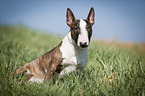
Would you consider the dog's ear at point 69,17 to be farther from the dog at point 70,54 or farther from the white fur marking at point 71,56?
the white fur marking at point 71,56

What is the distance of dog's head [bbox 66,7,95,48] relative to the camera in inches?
86.6

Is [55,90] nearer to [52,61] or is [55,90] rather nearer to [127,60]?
[52,61]

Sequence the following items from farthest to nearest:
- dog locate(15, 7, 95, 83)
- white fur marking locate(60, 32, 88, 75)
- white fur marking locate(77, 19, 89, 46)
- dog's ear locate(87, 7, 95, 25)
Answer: dog's ear locate(87, 7, 95, 25), white fur marking locate(60, 32, 88, 75), dog locate(15, 7, 95, 83), white fur marking locate(77, 19, 89, 46)

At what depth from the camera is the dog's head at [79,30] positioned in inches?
86.6

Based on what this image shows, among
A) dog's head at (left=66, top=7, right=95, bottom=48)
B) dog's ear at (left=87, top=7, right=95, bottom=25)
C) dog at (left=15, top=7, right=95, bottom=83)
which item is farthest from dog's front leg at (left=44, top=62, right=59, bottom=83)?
dog's ear at (left=87, top=7, right=95, bottom=25)

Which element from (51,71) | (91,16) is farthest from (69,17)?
(51,71)

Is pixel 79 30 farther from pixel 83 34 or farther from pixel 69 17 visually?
pixel 69 17

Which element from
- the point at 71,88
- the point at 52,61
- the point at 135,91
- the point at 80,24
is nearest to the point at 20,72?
the point at 52,61

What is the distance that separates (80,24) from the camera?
234cm

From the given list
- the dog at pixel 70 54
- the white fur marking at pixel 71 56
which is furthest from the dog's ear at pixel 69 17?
the white fur marking at pixel 71 56

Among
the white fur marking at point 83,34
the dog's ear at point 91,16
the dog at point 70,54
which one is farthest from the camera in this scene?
the dog's ear at point 91,16

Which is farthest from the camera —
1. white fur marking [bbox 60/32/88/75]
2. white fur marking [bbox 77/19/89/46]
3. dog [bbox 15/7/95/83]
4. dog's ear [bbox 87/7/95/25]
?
dog's ear [bbox 87/7/95/25]

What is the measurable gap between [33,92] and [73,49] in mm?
1032

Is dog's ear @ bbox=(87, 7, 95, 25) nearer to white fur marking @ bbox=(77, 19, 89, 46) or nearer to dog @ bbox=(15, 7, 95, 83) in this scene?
dog @ bbox=(15, 7, 95, 83)
